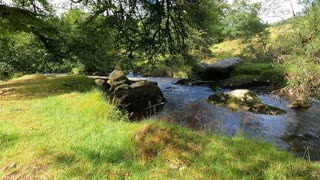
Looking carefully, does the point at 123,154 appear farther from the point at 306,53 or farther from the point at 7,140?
the point at 306,53

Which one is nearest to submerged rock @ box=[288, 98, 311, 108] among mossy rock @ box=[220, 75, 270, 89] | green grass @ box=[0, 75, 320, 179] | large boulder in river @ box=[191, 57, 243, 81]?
mossy rock @ box=[220, 75, 270, 89]

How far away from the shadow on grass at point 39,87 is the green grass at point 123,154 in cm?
279

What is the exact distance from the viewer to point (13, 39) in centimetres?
1567

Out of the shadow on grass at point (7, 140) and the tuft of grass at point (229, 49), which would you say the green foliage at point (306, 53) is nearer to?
the shadow on grass at point (7, 140)

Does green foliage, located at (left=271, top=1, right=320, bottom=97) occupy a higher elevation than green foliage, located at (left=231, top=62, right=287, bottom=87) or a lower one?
higher

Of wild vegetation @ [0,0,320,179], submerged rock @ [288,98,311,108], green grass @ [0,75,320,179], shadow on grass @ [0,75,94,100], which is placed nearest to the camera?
green grass @ [0,75,320,179]

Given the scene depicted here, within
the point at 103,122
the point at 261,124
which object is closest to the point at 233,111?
the point at 261,124

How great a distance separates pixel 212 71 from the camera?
21.4 meters

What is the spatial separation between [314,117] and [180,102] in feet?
19.2

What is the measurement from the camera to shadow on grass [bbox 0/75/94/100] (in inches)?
332

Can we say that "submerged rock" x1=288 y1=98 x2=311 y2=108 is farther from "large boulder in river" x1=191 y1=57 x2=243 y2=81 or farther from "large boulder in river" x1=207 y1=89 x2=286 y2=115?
"large boulder in river" x1=191 y1=57 x2=243 y2=81

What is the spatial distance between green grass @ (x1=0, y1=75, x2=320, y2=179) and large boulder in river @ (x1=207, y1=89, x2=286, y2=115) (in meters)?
6.71

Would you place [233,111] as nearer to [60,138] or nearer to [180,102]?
[180,102]

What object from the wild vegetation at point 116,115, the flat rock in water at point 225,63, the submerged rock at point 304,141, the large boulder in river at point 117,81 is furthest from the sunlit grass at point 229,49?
the submerged rock at point 304,141
